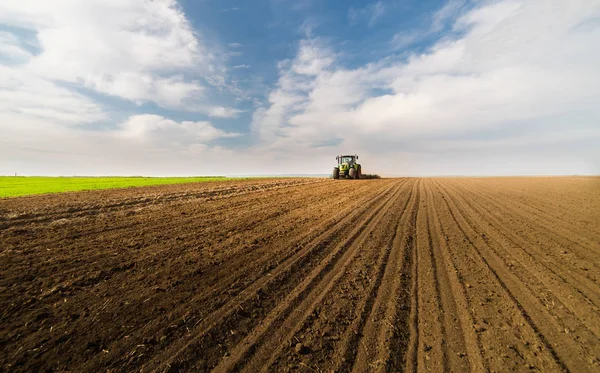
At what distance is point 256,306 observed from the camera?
3441 mm

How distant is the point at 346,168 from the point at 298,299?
28.9m

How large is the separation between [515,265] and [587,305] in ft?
4.38

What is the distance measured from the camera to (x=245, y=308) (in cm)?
338

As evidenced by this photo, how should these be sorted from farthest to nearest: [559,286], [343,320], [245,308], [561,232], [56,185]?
[56,185], [561,232], [559,286], [245,308], [343,320]

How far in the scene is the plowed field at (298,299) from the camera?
2.57 meters

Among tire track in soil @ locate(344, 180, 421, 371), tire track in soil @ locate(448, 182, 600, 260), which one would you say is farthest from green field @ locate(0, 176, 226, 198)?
tire track in soil @ locate(448, 182, 600, 260)

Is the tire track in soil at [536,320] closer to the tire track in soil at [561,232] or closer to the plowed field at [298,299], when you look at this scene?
the plowed field at [298,299]

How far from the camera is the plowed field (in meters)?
2.57

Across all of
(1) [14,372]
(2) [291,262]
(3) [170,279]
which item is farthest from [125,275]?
(2) [291,262]

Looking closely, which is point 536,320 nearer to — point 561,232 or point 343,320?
point 343,320

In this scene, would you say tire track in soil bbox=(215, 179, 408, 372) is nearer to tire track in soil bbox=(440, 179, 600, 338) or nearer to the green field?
tire track in soil bbox=(440, 179, 600, 338)

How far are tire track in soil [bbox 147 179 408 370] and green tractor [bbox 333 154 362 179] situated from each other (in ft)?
86.2

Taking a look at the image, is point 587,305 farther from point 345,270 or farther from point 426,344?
point 345,270

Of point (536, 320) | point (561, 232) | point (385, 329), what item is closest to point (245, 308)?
point (385, 329)
